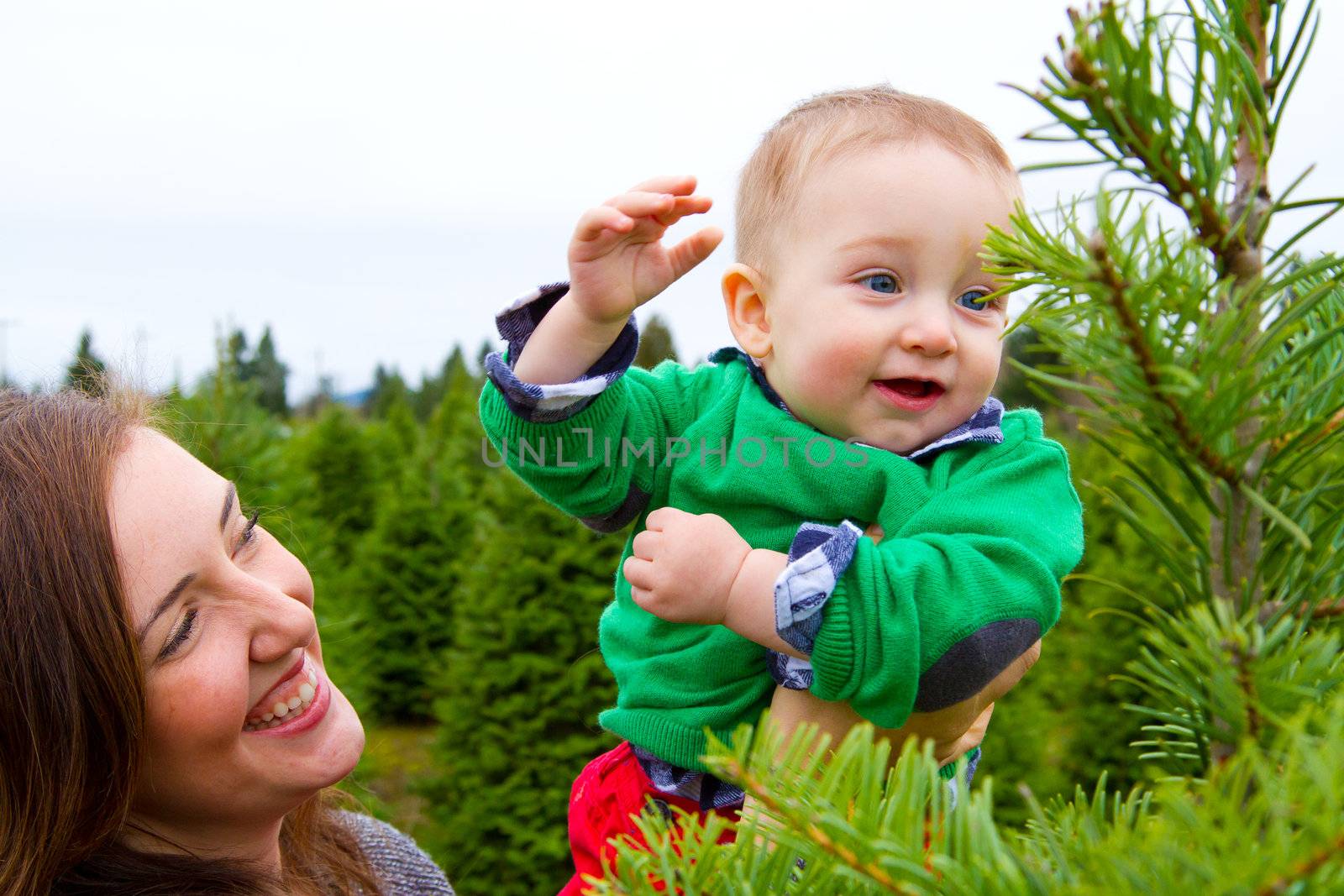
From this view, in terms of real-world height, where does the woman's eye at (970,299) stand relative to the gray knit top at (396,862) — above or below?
above

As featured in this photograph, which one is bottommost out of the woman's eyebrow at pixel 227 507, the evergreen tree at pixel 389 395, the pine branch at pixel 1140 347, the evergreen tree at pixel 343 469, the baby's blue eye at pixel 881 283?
the evergreen tree at pixel 389 395

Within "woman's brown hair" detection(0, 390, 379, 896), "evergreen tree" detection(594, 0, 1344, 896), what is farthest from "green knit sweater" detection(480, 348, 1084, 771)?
"woman's brown hair" detection(0, 390, 379, 896)

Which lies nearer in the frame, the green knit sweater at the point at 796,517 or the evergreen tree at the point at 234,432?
the green knit sweater at the point at 796,517

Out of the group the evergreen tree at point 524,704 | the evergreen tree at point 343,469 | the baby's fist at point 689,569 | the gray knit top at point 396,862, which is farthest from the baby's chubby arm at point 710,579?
the evergreen tree at point 343,469

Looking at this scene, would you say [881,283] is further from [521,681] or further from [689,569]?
[521,681]

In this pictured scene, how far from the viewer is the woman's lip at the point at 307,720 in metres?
1.66

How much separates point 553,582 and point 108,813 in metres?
3.70

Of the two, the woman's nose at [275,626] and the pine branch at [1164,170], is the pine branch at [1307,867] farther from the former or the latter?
the woman's nose at [275,626]

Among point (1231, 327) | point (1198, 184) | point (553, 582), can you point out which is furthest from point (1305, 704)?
point (553, 582)

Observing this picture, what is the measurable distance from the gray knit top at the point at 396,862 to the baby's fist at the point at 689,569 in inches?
55.3

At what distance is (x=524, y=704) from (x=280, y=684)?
3.58 meters

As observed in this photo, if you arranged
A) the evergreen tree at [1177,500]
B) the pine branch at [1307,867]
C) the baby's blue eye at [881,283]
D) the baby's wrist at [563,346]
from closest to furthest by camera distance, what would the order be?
the pine branch at [1307,867]
the evergreen tree at [1177,500]
the baby's blue eye at [881,283]
the baby's wrist at [563,346]

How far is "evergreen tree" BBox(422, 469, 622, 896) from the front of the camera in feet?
16.5

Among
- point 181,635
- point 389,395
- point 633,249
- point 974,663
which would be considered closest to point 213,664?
point 181,635
